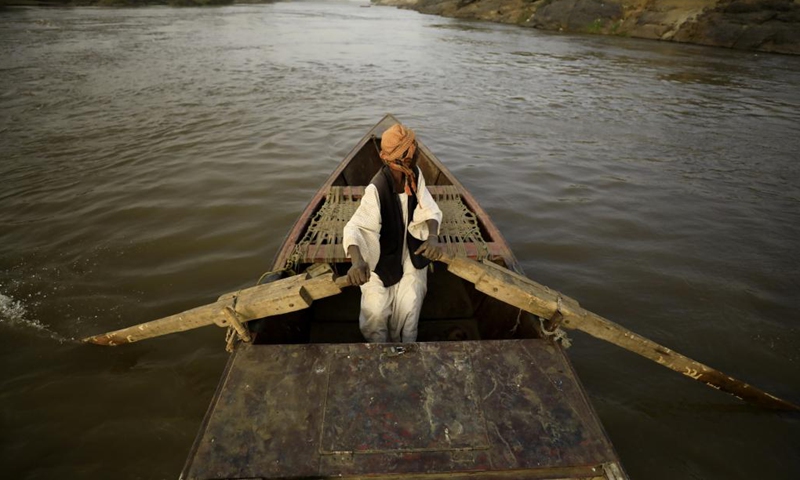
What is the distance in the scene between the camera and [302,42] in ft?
65.8

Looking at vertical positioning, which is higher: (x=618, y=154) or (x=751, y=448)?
(x=618, y=154)

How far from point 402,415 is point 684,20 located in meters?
27.3

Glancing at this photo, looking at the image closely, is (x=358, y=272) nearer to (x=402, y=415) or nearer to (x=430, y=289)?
(x=402, y=415)

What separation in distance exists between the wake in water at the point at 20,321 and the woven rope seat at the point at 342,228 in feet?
7.80

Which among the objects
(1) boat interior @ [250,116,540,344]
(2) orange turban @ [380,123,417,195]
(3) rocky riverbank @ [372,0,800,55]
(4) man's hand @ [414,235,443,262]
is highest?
(3) rocky riverbank @ [372,0,800,55]

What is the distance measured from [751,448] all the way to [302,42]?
22865 mm

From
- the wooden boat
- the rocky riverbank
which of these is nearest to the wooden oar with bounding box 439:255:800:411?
the wooden boat

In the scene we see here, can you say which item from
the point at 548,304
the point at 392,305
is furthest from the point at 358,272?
the point at 548,304

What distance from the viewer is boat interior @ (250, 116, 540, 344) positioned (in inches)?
113

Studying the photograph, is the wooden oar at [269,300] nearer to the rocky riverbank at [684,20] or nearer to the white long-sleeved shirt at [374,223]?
the white long-sleeved shirt at [374,223]

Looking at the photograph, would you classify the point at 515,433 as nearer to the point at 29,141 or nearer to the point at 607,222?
the point at 607,222

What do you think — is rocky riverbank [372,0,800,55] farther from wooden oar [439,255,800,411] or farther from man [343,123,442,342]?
man [343,123,442,342]

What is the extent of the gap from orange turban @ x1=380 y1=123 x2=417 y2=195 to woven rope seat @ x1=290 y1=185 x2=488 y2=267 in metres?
0.65

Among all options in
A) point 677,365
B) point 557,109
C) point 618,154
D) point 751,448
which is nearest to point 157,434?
point 677,365
